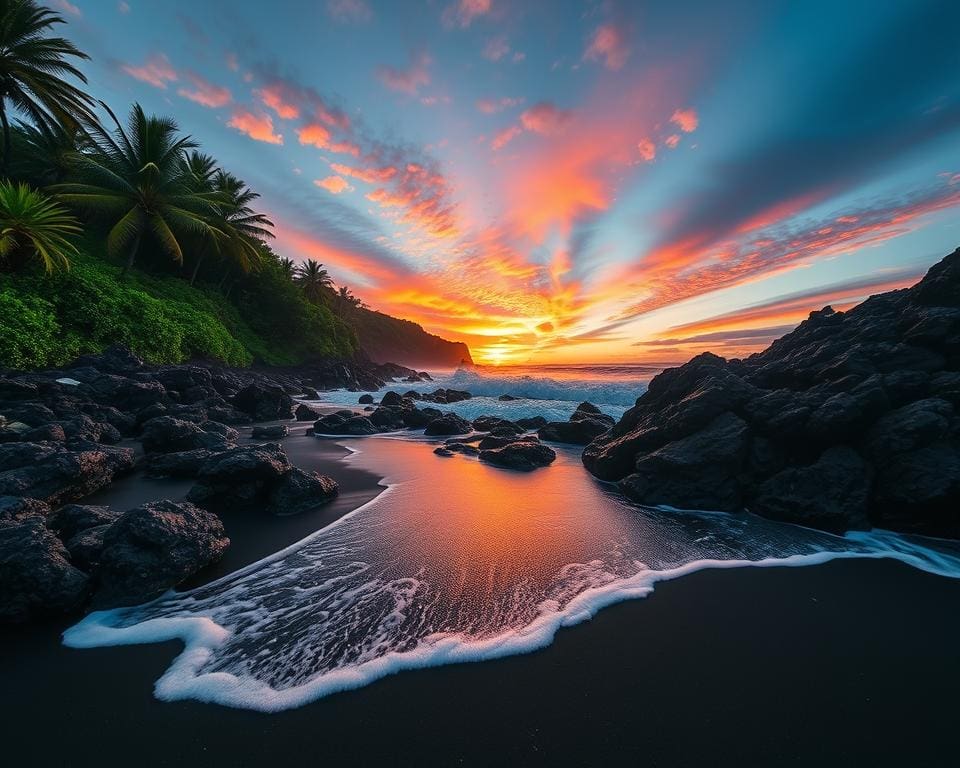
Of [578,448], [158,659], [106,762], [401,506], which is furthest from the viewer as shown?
[578,448]

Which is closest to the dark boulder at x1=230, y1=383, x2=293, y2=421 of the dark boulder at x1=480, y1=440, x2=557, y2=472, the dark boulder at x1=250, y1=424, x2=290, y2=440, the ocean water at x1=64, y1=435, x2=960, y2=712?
the dark boulder at x1=250, y1=424, x2=290, y2=440

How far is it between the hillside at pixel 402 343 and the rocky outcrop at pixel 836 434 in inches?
3357

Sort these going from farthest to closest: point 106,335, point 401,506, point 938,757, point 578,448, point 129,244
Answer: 1. point 129,244
2. point 106,335
3. point 578,448
4. point 401,506
5. point 938,757

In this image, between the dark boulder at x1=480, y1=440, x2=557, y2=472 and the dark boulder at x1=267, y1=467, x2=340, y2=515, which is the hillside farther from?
the dark boulder at x1=267, y1=467, x2=340, y2=515

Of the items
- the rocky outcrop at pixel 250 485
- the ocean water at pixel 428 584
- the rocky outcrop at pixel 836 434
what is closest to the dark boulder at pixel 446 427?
the rocky outcrop at pixel 836 434

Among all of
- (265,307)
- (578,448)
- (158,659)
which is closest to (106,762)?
(158,659)

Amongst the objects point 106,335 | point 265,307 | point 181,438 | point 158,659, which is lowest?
point 158,659

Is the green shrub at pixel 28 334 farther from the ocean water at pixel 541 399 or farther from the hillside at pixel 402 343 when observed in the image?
the hillside at pixel 402 343

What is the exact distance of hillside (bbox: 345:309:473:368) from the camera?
321ft

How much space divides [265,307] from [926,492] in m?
38.9

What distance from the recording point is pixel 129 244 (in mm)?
23484

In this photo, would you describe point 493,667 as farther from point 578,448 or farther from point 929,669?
point 578,448

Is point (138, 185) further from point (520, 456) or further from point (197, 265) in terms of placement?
point (520, 456)

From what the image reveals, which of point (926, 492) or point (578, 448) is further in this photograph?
point (578, 448)
